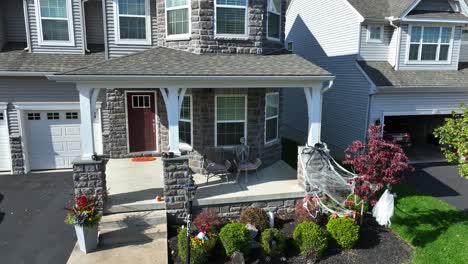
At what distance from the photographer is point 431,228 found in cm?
758

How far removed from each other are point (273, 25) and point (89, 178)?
697cm

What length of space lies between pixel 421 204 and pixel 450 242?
1.74 m

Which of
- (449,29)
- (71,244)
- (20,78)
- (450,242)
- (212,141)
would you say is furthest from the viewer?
(449,29)

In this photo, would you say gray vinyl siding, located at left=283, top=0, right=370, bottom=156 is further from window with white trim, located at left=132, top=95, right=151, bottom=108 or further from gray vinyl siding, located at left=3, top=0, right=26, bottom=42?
gray vinyl siding, located at left=3, top=0, right=26, bottom=42

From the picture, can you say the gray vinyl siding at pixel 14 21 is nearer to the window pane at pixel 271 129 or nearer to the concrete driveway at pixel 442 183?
the window pane at pixel 271 129

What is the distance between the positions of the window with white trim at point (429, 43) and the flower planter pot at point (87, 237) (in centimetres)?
1215

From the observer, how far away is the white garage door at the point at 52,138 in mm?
10781

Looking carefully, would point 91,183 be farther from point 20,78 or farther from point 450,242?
point 450,242

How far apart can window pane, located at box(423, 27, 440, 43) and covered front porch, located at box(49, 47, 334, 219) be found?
6321 mm

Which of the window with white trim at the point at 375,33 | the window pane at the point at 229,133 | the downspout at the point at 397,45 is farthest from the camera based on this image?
the window with white trim at the point at 375,33

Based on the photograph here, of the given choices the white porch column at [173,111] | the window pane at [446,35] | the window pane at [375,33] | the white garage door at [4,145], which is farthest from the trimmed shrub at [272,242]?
the window pane at [446,35]

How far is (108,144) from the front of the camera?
10867mm

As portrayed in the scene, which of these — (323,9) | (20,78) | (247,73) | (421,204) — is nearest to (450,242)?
(421,204)

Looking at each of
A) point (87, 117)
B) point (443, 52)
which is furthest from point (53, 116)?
point (443, 52)
